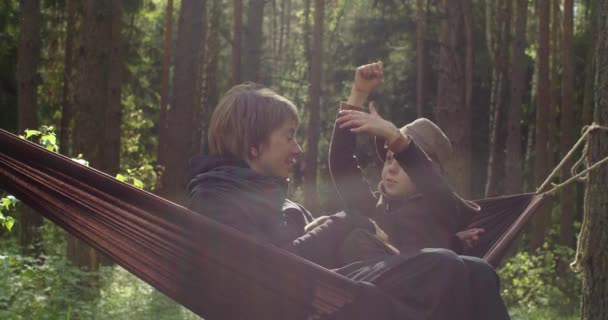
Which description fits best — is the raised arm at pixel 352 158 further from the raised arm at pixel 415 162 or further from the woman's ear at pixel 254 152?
the woman's ear at pixel 254 152

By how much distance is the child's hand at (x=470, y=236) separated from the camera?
149 inches

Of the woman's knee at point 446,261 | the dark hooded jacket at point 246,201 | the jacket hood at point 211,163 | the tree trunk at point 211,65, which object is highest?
the jacket hood at point 211,163

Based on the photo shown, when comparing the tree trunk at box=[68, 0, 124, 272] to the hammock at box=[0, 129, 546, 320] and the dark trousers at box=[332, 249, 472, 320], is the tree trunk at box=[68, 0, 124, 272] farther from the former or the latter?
Result: the dark trousers at box=[332, 249, 472, 320]

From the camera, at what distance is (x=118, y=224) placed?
2867 mm

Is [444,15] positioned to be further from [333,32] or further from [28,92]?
[333,32]

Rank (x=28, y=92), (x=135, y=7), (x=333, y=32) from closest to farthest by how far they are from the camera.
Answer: (x=28, y=92) < (x=135, y=7) < (x=333, y=32)

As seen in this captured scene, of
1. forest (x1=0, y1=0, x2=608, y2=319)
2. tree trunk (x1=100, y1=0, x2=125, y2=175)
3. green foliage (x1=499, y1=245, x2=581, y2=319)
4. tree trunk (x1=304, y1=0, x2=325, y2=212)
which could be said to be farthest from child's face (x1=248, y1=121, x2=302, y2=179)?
tree trunk (x1=304, y1=0, x2=325, y2=212)

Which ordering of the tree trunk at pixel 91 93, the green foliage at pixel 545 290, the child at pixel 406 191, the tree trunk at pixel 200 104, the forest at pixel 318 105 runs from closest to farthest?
the child at pixel 406 191 → the forest at pixel 318 105 → the tree trunk at pixel 91 93 → the green foliage at pixel 545 290 → the tree trunk at pixel 200 104

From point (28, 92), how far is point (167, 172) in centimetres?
188

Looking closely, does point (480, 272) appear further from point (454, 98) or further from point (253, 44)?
point (253, 44)

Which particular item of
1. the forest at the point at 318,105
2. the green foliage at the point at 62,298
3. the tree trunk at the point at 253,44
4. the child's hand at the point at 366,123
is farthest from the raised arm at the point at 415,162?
the tree trunk at the point at 253,44

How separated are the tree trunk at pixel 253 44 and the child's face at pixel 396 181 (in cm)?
1090

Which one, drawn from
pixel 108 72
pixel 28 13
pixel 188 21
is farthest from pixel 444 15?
pixel 28 13

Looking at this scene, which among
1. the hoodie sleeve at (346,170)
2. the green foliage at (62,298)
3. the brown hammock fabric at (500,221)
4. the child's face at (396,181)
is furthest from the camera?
the green foliage at (62,298)
